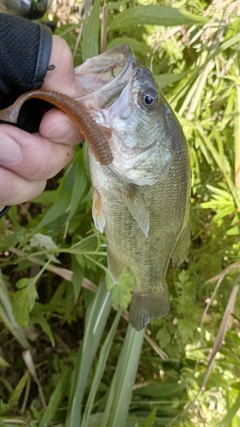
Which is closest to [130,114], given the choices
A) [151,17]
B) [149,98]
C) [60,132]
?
[149,98]

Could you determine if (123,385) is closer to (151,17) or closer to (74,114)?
(74,114)

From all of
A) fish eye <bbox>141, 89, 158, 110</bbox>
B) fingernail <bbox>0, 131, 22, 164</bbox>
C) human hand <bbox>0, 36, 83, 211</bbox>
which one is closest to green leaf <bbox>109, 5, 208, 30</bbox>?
fish eye <bbox>141, 89, 158, 110</bbox>

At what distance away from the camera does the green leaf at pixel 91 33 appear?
1511mm

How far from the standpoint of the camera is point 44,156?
121 cm

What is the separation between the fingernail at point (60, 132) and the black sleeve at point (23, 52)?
127 mm

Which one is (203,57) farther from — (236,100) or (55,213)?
(55,213)

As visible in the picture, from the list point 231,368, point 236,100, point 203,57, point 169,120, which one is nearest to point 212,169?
point 236,100

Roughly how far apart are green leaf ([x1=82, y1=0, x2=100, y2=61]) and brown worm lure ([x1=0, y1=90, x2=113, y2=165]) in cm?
51

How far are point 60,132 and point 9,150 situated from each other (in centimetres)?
15

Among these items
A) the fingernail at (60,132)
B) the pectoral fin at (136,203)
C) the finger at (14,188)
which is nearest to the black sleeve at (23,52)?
the fingernail at (60,132)

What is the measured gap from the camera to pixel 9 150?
1133 millimetres

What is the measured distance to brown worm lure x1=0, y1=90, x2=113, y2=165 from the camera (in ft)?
3.40

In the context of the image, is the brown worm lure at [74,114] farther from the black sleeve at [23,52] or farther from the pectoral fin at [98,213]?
the pectoral fin at [98,213]

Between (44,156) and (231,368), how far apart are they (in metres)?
1.93
